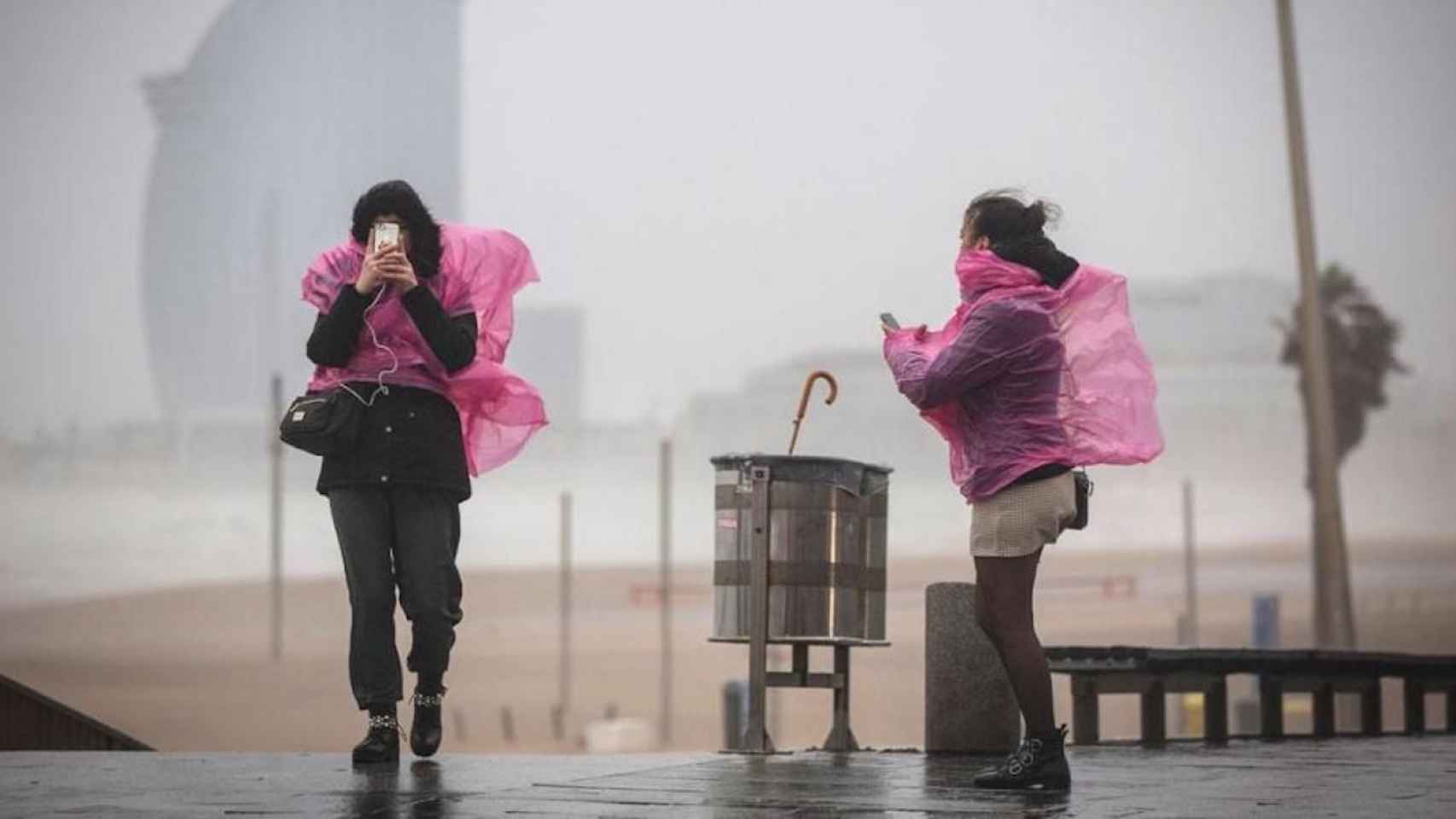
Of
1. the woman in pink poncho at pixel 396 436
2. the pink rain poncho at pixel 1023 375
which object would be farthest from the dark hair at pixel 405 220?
the pink rain poncho at pixel 1023 375

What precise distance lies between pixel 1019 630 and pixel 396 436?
2.13 metres

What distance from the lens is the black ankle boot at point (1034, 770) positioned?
22.0ft

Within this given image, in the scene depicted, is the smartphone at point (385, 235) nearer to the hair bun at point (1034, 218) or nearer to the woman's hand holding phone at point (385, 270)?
the woman's hand holding phone at point (385, 270)

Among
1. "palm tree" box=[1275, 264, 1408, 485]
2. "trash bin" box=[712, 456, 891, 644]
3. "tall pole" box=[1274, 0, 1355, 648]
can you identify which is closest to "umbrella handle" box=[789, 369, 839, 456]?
"trash bin" box=[712, 456, 891, 644]

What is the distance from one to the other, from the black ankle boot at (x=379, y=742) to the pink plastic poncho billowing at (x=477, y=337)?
1.04 m

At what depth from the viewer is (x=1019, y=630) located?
6.91m

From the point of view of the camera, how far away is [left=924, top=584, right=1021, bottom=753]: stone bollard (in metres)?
9.20

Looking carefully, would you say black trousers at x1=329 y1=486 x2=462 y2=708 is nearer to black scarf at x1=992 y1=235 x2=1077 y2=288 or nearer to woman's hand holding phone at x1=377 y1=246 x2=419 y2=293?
woman's hand holding phone at x1=377 y1=246 x2=419 y2=293

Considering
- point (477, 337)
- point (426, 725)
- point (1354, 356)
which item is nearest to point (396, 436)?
point (477, 337)

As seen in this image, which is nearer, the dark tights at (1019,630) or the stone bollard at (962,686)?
the dark tights at (1019,630)

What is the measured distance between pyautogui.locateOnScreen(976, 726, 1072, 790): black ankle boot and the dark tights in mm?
91

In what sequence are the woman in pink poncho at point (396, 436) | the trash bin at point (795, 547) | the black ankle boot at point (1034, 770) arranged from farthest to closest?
1. the trash bin at point (795, 547)
2. the woman in pink poncho at point (396, 436)
3. the black ankle boot at point (1034, 770)

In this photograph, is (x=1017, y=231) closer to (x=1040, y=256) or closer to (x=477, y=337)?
(x=1040, y=256)

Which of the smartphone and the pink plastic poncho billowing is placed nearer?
the smartphone
